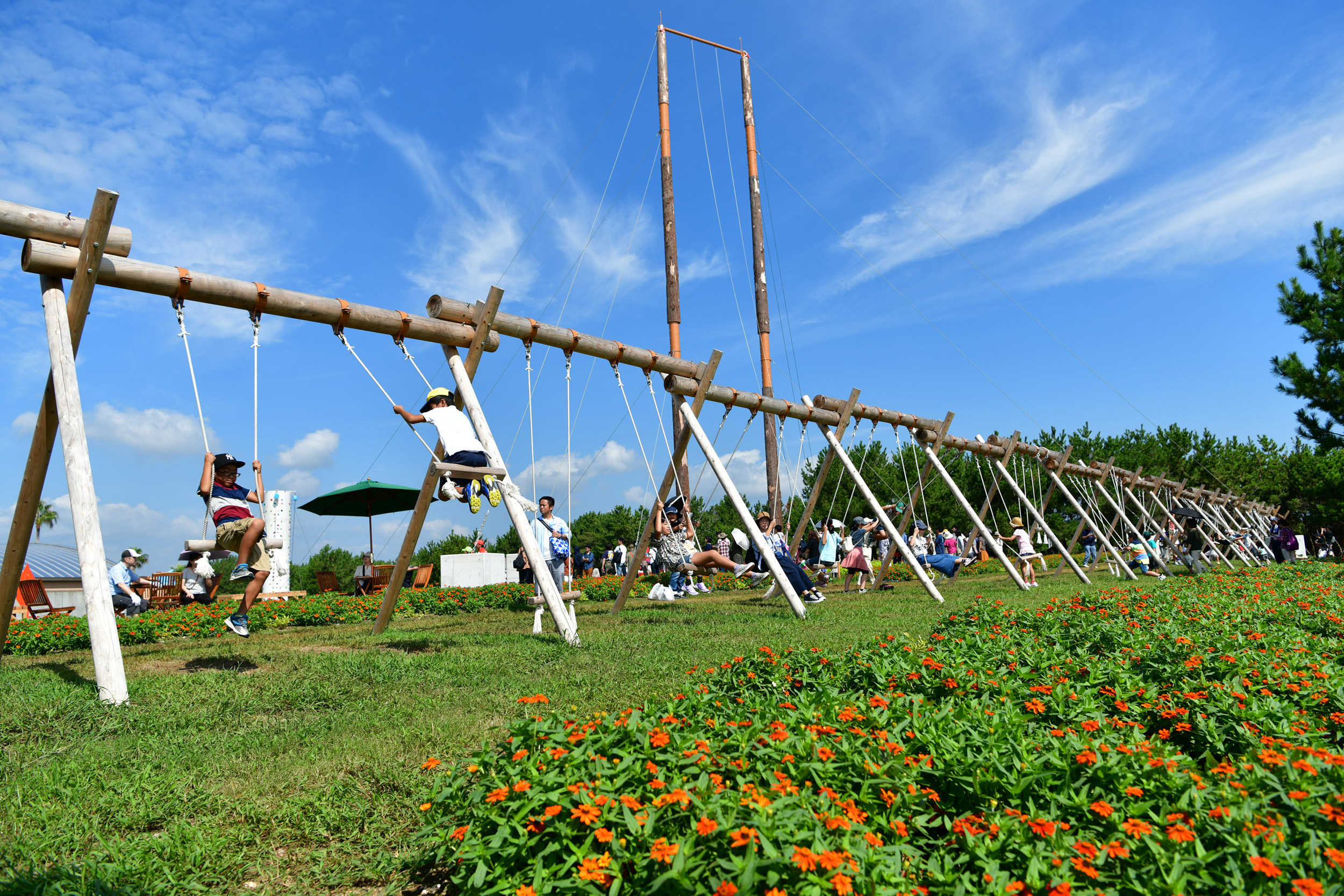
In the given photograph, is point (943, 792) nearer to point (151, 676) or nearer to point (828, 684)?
point (828, 684)

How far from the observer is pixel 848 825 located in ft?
7.82

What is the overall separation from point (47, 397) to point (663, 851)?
244 inches

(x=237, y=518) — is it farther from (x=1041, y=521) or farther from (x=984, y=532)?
(x=1041, y=521)

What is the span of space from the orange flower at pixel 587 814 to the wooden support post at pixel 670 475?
790cm

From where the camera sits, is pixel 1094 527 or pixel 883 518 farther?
pixel 1094 527

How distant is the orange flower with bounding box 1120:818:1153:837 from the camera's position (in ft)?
7.80

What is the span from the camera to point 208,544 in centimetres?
652

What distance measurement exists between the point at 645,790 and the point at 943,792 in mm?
1179

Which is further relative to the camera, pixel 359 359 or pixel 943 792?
pixel 359 359

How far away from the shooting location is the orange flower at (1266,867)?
205 centimetres

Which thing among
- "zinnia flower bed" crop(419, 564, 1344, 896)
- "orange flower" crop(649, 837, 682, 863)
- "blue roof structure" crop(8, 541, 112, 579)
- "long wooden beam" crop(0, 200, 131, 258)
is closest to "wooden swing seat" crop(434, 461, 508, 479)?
"long wooden beam" crop(0, 200, 131, 258)

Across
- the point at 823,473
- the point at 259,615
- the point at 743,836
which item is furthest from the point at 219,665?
the point at 823,473

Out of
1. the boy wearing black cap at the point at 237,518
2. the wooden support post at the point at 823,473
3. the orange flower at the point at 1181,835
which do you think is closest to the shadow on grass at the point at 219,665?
the boy wearing black cap at the point at 237,518

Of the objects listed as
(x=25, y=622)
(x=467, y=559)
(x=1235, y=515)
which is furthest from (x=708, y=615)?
(x=1235, y=515)
